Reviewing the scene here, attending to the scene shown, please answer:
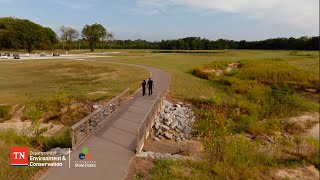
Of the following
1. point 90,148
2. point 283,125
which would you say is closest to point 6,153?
point 90,148

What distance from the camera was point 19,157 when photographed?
11367 mm

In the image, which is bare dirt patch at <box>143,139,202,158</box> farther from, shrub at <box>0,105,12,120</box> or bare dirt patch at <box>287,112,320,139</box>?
shrub at <box>0,105,12,120</box>

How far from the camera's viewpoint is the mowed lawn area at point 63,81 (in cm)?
2519

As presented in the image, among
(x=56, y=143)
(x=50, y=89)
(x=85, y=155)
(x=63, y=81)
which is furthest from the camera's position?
(x=63, y=81)

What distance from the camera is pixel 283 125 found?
21.7 meters

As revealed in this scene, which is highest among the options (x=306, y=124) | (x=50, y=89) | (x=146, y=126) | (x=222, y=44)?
(x=222, y=44)

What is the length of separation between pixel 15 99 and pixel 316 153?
2203cm

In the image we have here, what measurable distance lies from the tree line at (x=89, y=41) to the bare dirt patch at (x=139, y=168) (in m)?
90.2

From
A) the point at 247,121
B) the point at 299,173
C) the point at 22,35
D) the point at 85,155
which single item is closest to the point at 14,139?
the point at 85,155

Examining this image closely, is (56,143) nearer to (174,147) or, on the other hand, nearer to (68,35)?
(174,147)

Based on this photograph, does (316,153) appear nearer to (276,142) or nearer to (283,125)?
(276,142)

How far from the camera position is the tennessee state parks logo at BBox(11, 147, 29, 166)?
11.1m

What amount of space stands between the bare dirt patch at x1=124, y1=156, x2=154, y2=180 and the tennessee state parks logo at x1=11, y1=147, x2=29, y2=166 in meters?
4.10

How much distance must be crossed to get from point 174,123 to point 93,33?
91.5 m
